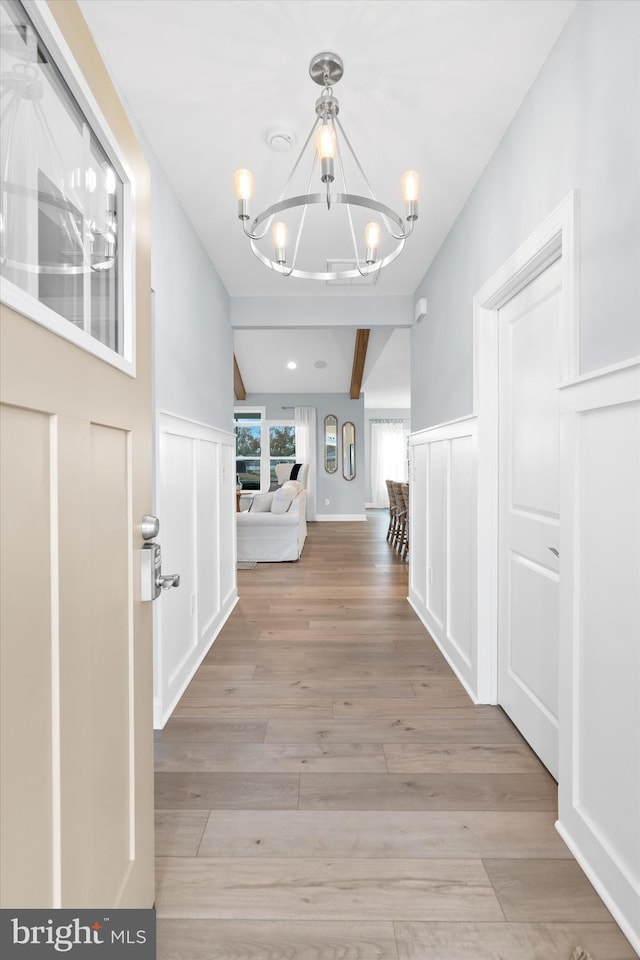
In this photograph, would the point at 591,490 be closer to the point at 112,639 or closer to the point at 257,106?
the point at 112,639

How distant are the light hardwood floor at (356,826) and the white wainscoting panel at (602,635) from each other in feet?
0.48

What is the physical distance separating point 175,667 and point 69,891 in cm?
173

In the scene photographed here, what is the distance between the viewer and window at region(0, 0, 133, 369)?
2.05 ft

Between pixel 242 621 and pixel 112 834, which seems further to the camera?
pixel 242 621

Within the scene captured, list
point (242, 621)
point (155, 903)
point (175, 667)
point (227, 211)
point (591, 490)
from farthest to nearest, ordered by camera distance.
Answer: point (242, 621) → point (227, 211) → point (175, 667) → point (591, 490) → point (155, 903)

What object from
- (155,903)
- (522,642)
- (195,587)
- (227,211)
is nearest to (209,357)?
(227,211)

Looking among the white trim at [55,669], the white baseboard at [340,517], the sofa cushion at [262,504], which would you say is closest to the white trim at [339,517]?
the white baseboard at [340,517]

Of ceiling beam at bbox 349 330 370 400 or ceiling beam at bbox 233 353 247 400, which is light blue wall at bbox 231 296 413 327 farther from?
ceiling beam at bbox 233 353 247 400

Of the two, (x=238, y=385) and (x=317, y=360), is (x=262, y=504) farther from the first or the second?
(x=238, y=385)

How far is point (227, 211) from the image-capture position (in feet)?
8.85

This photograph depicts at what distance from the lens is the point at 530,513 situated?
2.05 m

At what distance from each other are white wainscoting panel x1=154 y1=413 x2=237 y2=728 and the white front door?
115 cm
